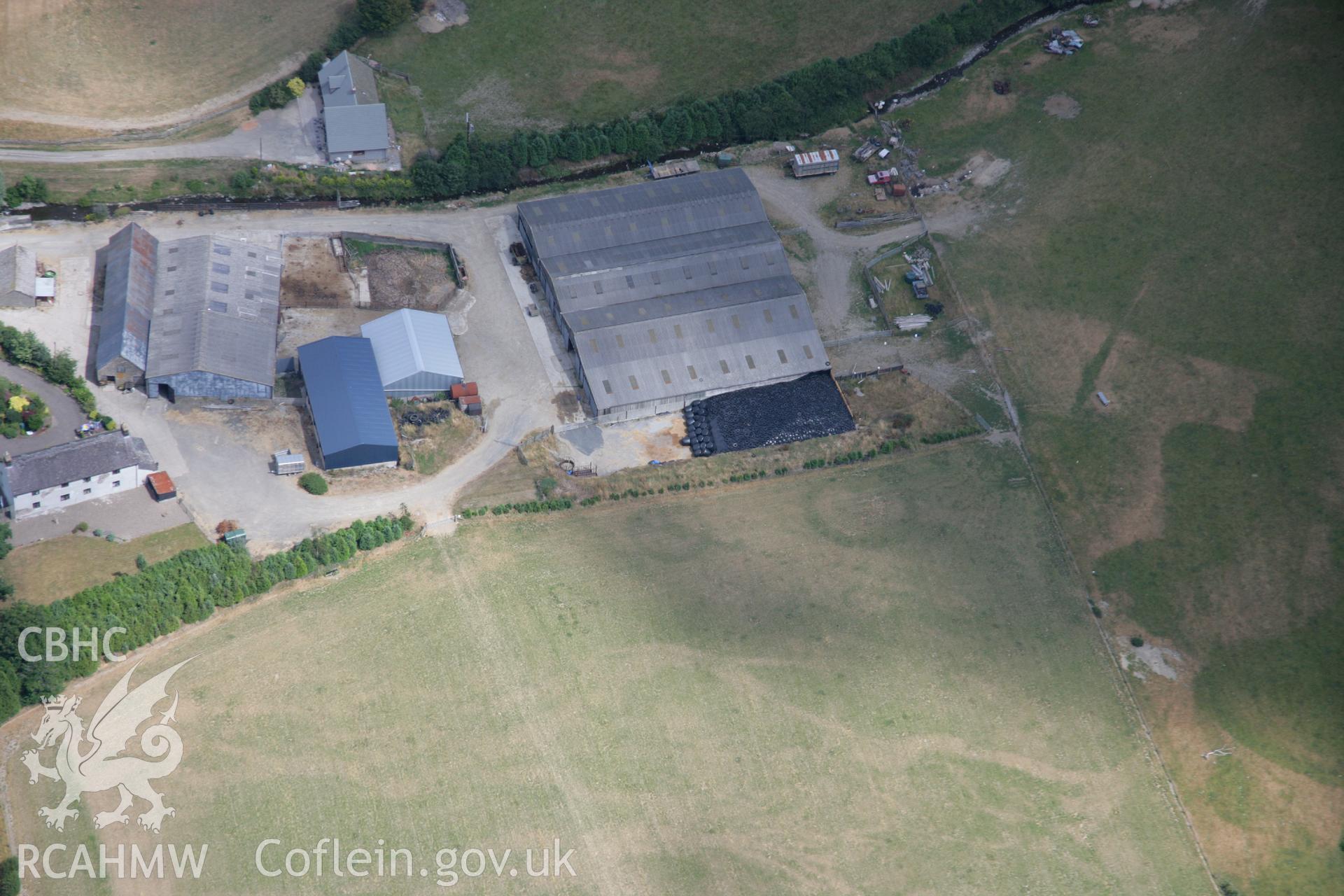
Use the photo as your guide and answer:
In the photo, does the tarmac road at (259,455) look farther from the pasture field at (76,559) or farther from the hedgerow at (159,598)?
the pasture field at (76,559)

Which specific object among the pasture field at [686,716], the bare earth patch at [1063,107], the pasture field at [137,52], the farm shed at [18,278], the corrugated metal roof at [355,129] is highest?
the pasture field at [137,52]

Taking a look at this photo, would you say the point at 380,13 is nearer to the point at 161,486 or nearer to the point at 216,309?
the point at 216,309

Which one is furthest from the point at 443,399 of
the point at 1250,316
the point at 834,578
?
the point at 1250,316

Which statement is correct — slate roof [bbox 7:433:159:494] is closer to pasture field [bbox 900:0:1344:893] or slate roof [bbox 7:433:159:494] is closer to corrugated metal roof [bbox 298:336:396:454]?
corrugated metal roof [bbox 298:336:396:454]

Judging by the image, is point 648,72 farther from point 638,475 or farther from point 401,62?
point 638,475

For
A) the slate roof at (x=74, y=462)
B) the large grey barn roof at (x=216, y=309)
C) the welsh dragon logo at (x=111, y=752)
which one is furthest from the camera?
the large grey barn roof at (x=216, y=309)

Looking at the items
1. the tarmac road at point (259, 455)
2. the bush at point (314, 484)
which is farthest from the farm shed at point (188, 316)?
the bush at point (314, 484)
